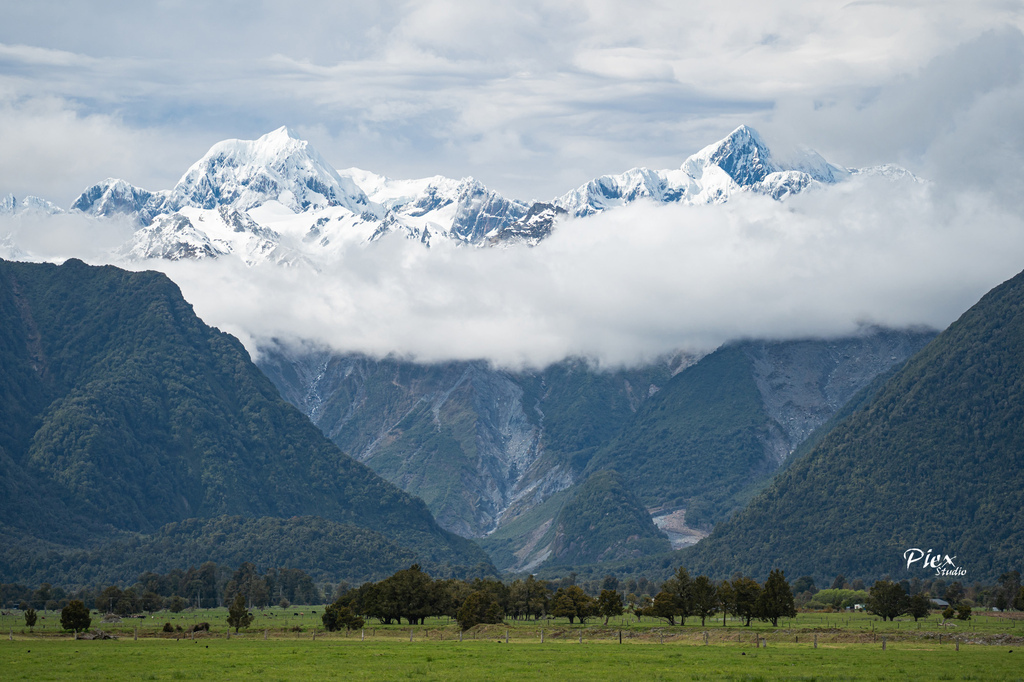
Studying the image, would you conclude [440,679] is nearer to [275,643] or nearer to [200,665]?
[200,665]

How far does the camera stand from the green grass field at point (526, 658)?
122 m

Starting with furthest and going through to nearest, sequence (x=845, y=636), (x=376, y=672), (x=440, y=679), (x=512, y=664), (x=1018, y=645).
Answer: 1. (x=845, y=636)
2. (x=1018, y=645)
3. (x=512, y=664)
4. (x=376, y=672)
5. (x=440, y=679)

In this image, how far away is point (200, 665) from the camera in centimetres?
13200

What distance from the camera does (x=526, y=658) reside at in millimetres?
Result: 145250

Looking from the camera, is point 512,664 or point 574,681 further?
point 512,664

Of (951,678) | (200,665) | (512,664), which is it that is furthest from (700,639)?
(200,665)

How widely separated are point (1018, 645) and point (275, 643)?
4311 inches

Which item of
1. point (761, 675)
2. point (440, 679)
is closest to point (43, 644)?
point (440, 679)

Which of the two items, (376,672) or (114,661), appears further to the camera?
(114,661)

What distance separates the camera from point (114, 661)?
450 feet

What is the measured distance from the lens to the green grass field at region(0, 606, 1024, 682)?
121688mm

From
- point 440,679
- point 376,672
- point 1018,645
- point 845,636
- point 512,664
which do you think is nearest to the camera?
point 440,679

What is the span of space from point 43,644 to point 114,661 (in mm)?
40551

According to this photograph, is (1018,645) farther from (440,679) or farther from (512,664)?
(440,679)
